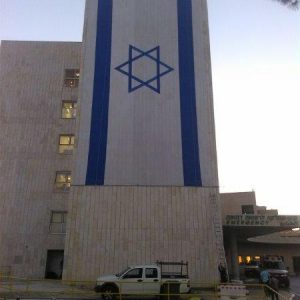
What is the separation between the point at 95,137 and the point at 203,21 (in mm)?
15416

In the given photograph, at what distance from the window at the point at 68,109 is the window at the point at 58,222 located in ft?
32.8

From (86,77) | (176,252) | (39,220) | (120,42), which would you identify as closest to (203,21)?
(120,42)

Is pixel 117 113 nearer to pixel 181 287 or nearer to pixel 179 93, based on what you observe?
pixel 179 93

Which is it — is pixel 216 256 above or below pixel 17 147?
below

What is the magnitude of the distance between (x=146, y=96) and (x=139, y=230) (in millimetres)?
11372

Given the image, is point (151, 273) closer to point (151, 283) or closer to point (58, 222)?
point (151, 283)

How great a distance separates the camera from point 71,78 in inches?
1560

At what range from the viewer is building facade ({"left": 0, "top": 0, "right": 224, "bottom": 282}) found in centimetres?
2778

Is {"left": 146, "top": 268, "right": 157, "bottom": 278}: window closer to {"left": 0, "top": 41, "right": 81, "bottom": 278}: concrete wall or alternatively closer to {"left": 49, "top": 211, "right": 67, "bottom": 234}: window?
{"left": 0, "top": 41, "right": 81, "bottom": 278}: concrete wall

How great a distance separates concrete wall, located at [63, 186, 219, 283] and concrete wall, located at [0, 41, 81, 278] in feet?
24.1

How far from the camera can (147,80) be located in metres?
32.4

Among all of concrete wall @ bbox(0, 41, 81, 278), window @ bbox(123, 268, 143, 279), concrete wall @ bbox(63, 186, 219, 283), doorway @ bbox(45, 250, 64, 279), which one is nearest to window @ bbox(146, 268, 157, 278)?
window @ bbox(123, 268, 143, 279)

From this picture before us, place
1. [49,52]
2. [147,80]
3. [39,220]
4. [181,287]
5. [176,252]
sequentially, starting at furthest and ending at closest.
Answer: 1. [49,52]
2. [39,220]
3. [147,80]
4. [176,252]
5. [181,287]

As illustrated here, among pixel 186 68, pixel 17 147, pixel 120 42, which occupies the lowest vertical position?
pixel 17 147
